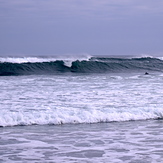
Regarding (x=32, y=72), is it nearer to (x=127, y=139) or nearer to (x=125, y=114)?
(x=125, y=114)

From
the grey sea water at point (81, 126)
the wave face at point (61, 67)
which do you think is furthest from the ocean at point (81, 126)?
the wave face at point (61, 67)

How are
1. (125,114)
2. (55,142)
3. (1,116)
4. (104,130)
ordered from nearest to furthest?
(55,142) → (104,130) → (1,116) → (125,114)

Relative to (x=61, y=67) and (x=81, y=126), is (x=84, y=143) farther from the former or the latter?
(x=61, y=67)

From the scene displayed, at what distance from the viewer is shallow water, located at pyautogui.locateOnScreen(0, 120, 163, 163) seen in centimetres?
534

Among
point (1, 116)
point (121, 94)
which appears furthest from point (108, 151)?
point (121, 94)

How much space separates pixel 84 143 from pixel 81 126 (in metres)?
1.54

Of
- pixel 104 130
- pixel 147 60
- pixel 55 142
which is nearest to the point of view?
pixel 55 142

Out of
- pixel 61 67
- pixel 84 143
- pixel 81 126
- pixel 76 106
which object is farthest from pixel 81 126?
pixel 61 67

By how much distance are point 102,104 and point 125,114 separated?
1398mm

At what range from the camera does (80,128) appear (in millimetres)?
7473

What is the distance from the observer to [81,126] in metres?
7.70

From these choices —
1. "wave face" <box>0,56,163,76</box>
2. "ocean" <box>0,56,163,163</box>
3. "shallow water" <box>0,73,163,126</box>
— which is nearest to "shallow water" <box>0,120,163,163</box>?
"ocean" <box>0,56,163,163</box>

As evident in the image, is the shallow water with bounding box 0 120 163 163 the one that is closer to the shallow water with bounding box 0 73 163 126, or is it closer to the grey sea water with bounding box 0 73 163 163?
the grey sea water with bounding box 0 73 163 163

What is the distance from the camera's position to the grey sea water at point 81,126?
552cm
